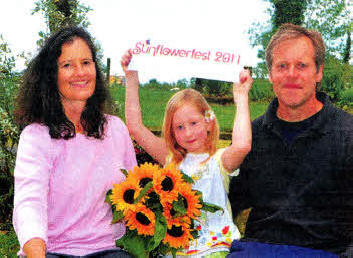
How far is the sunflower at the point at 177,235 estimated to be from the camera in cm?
215

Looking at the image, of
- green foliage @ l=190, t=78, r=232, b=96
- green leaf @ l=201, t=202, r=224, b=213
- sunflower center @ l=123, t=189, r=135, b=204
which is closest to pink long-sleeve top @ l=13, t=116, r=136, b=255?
sunflower center @ l=123, t=189, r=135, b=204

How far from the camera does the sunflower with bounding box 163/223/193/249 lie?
215 cm

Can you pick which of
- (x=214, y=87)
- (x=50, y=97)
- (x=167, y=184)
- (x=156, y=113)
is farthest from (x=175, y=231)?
(x=156, y=113)

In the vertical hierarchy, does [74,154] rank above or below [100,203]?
above

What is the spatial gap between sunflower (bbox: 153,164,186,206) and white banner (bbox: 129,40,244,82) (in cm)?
62

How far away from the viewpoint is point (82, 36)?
2436 millimetres

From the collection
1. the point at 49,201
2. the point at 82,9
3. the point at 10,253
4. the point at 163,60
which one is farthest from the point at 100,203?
the point at 82,9

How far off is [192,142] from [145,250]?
0.64 metres

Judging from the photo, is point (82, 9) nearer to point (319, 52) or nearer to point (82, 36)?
point (82, 36)

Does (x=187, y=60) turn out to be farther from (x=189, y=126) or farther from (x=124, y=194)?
(x=124, y=194)

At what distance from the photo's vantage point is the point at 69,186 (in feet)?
7.26

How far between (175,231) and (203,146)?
0.57 metres

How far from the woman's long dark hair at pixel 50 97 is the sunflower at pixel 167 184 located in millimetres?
474

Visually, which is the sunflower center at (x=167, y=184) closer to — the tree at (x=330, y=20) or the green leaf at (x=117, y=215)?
the green leaf at (x=117, y=215)
